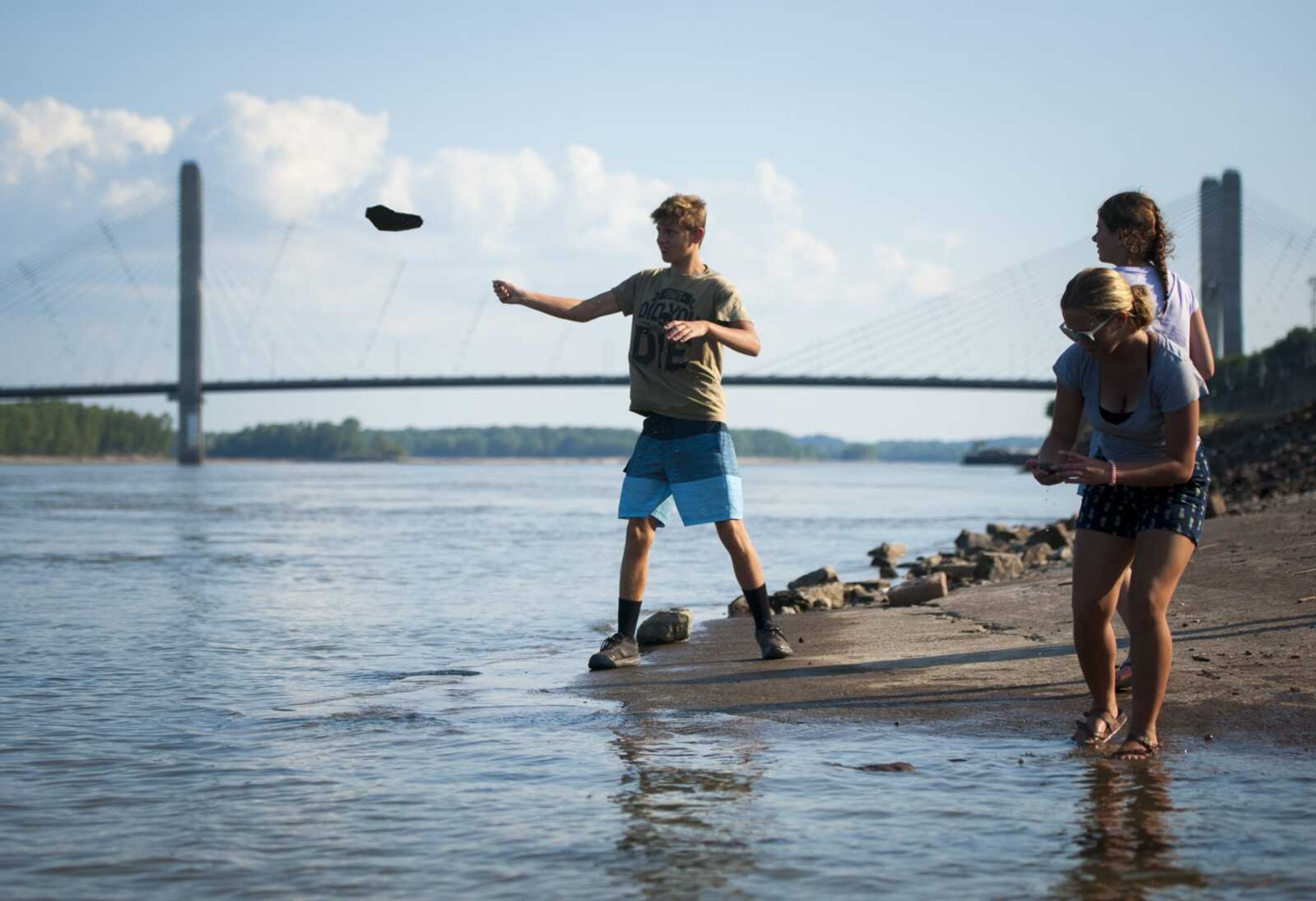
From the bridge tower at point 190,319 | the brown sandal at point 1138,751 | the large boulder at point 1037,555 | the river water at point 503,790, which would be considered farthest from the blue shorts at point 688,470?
the bridge tower at point 190,319

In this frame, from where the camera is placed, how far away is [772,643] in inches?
232

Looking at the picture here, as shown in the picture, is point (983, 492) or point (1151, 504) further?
point (983, 492)

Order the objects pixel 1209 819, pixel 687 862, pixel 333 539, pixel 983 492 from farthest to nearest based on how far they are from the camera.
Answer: pixel 983 492 → pixel 333 539 → pixel 1209 819 → pixel 687 862

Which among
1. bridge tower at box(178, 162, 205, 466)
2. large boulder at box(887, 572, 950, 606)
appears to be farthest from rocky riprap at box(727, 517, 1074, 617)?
bridge tower at box(178, 162, 205, 466)

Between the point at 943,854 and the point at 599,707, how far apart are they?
206 cm

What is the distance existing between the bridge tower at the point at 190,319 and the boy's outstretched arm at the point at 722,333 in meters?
69.6

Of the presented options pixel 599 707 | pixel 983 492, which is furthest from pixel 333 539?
pixel 983 492

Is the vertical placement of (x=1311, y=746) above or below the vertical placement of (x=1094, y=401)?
below

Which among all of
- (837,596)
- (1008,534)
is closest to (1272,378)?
(1008,534)

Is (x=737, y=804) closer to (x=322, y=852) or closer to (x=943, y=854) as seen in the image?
(x=943, y=854)

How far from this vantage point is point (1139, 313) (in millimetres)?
3738

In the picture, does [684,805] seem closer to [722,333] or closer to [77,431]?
[722,333]

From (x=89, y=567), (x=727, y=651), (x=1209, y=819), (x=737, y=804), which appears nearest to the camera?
(x=1209, y=819)

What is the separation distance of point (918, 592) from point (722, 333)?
351 cm
